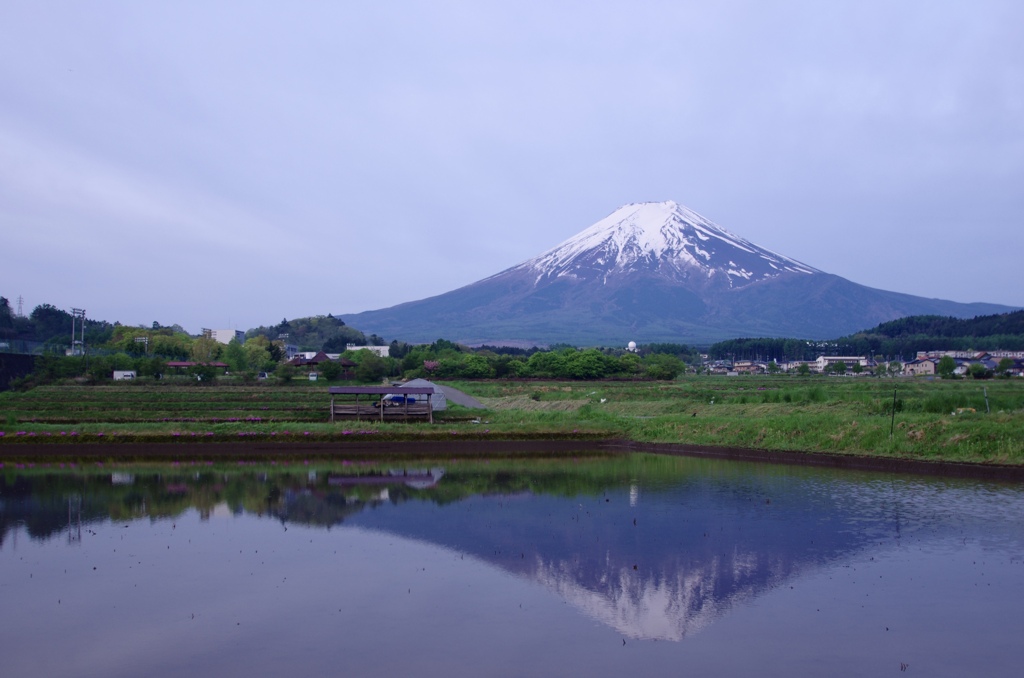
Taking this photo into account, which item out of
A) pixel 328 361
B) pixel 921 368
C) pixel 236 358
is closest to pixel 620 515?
pixel 328 361

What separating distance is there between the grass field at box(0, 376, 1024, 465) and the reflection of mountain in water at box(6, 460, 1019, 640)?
215 centimetres

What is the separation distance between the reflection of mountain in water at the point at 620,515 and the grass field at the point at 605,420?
215 centimetres

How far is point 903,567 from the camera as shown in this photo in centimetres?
866

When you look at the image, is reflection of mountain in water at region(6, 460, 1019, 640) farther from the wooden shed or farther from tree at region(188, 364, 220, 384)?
tree at region(188, 364, 220, 384)

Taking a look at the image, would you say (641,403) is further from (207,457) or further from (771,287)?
(771,287)

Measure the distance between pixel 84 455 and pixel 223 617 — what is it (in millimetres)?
15332

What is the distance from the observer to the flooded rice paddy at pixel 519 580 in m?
6.22

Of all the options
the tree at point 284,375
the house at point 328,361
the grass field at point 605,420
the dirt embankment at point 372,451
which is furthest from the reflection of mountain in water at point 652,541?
the house at point 328,361

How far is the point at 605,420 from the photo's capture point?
2514cm

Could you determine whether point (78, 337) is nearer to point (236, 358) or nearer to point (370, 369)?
point (236, 358)

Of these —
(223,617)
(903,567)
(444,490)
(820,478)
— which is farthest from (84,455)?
(903,567)

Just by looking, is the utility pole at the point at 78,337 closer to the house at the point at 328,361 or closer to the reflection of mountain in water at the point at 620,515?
the house at the point at 328,361

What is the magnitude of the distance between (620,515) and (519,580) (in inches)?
147

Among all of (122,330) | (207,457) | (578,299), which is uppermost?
(578,299)
